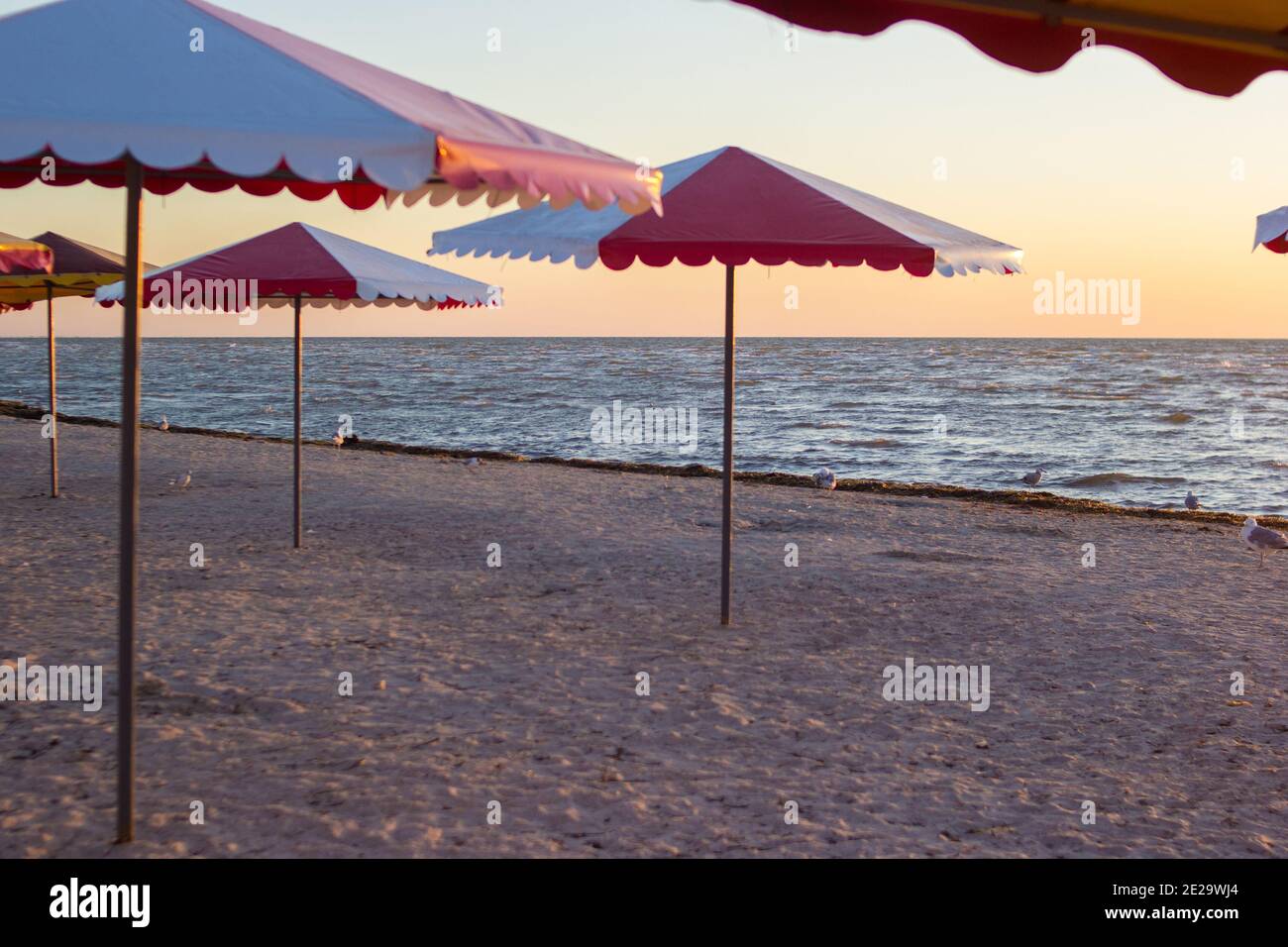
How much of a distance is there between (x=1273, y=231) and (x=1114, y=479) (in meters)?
17.4

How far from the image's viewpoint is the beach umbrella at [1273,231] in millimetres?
6879

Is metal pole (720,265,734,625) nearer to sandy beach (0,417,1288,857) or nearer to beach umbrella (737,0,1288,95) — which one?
sandy beach (0,417,1288,857)

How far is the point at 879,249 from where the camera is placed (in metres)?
5.99

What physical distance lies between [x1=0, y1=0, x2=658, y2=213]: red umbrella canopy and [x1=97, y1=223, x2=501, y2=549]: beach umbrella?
13.9 feet

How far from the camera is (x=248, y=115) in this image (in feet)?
10.1

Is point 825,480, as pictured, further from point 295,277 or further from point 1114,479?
point 1114,479

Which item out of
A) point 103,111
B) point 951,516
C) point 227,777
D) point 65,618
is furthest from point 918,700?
point 951,516

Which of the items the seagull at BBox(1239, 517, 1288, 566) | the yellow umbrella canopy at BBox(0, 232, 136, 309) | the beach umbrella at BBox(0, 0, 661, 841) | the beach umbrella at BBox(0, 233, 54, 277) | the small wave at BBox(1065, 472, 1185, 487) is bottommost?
the seagull at BBox(1239, 517, 1288, 566)

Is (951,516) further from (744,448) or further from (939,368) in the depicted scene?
(939,368)

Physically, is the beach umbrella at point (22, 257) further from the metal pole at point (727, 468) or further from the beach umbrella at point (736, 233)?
the metal pole at point (727, 468)

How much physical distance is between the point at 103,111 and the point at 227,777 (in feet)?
9.48

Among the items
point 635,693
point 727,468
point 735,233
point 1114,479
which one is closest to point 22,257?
point 727,468

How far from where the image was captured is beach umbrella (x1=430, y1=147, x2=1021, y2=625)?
5883mm

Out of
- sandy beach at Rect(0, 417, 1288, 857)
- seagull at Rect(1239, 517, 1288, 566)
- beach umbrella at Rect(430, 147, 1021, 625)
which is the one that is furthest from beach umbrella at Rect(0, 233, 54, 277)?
seagull at Rect(1239, 517, 1288, 566)
